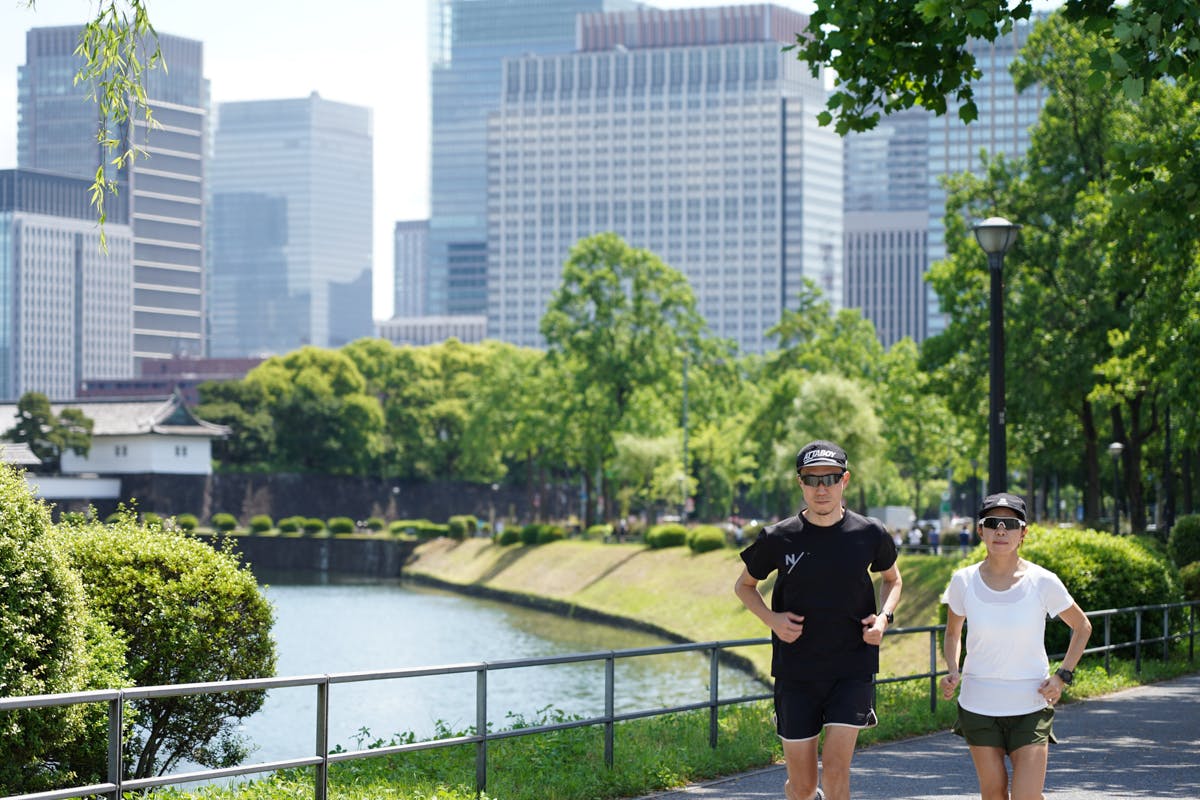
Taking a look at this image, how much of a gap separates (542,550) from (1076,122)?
33.0 meters

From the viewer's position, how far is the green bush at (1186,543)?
2973cm

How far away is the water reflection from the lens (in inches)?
1072

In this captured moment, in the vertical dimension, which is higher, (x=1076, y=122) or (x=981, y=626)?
(x=1076, y=122)

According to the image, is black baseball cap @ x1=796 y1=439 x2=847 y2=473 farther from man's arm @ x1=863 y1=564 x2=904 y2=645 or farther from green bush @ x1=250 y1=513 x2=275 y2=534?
green bush @ x1=250 y1=513 x2=275 y2=534

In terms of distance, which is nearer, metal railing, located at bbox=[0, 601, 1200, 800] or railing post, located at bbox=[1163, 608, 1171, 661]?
metal railing, located at bbox=[0, 601, 1200, 800]

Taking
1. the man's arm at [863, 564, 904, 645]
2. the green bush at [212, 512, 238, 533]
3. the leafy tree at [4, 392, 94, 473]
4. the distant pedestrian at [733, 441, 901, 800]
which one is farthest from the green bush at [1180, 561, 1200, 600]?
the leafy tree at [4, 392, 94, 473]

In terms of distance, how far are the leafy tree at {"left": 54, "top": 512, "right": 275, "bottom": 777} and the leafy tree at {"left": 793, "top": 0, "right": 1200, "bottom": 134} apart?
662 cm

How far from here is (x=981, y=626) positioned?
743 cm

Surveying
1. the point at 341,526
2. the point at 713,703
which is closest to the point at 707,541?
the point at 341,526

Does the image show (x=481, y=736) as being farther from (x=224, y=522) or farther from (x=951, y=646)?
(x=224, y=522)

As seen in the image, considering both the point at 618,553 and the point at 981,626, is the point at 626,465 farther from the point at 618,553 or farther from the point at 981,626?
the point at 981,626

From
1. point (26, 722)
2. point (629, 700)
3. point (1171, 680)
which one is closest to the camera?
point (26, 722)

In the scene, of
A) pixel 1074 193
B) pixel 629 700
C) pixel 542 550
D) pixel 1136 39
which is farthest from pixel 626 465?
pixel 1136 39

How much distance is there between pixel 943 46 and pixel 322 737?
27.6 ft
